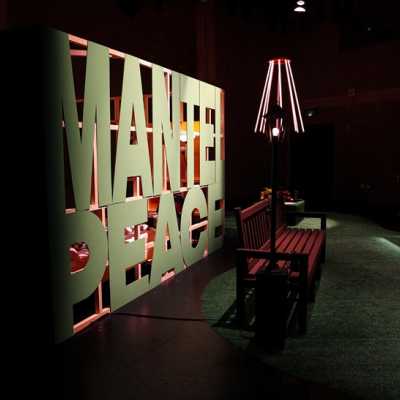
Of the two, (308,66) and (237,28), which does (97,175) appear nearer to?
(237,28)

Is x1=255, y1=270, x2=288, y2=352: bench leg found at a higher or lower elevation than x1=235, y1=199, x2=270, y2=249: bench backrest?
lower

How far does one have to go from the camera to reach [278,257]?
3.63 metres

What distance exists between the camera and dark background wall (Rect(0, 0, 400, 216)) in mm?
10127

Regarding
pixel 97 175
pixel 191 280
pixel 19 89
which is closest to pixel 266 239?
pixel 191 280

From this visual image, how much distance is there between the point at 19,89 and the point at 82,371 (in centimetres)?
201

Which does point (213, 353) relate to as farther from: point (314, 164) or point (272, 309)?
point (314, 164)

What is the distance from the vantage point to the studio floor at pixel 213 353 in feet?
8.96

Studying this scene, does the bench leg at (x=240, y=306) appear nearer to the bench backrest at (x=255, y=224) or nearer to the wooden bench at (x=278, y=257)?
the wooden bench at (x=278, y=257)

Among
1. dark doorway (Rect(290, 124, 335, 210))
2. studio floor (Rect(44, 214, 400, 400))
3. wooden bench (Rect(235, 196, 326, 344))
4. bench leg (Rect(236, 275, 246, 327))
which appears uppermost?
dark doorway (Rect(290, 124, 335, 210))

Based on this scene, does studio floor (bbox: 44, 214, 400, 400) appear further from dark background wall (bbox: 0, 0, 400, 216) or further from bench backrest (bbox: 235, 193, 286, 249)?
dark background wall (bbox: 0, 0, 400, 216)

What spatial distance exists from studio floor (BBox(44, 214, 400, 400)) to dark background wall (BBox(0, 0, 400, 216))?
252 inches

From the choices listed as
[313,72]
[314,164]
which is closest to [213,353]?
[314,164]

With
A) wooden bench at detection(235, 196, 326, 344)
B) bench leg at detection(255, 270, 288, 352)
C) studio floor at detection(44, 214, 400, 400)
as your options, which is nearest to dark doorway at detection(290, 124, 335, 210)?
wooden bench at detection(235, 196, 326, 344)

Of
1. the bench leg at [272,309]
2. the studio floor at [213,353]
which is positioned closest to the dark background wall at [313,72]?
the studio floor at [213,353]
